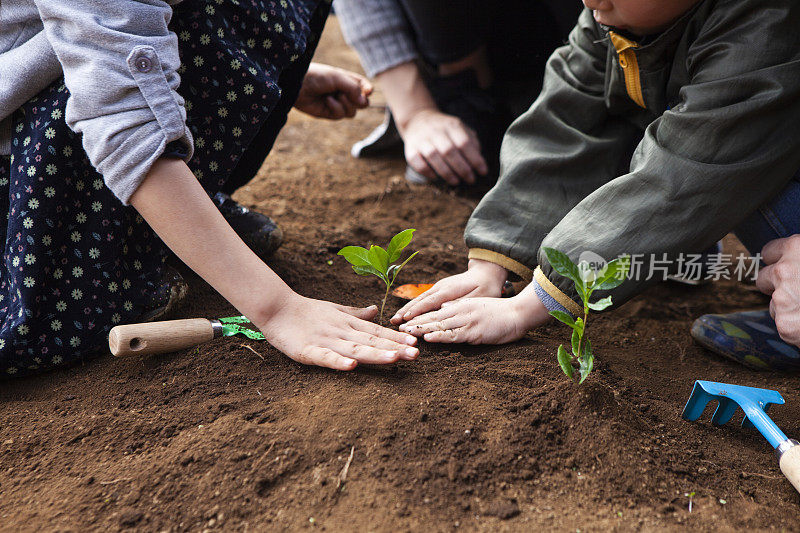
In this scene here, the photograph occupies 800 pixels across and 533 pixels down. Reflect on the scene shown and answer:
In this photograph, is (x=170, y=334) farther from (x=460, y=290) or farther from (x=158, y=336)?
(x=460, y=290)

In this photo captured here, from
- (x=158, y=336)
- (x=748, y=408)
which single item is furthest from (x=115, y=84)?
(x=748, y=408)

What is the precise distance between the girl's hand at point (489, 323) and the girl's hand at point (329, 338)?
8cm

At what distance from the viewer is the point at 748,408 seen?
4.39ft

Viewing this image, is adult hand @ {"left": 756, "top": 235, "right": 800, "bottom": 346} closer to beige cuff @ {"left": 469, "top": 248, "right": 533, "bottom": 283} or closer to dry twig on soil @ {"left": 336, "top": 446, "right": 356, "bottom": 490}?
beige cuff @ {"left": 469, "top": 248, "right": 533, "bottom": 283}

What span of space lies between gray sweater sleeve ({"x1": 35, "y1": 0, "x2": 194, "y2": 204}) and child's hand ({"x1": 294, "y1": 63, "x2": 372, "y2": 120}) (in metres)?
1.06

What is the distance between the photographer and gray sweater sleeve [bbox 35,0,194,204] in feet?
4.37

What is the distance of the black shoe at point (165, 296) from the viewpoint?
5.69 ft

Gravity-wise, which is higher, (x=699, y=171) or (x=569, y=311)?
(x=699, y=171)

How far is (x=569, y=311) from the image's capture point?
154cm

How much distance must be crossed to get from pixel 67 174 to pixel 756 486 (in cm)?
165

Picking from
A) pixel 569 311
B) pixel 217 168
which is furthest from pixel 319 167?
pixel 569 311

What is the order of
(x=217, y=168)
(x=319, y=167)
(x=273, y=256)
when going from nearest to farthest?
(x=217, y=168)
(x=273, y=256)
(x=319, y=167)

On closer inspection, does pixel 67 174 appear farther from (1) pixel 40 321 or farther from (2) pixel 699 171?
(2) pixel 699 171

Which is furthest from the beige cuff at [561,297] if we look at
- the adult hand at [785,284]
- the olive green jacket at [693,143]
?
the adult hand at [785,284]
